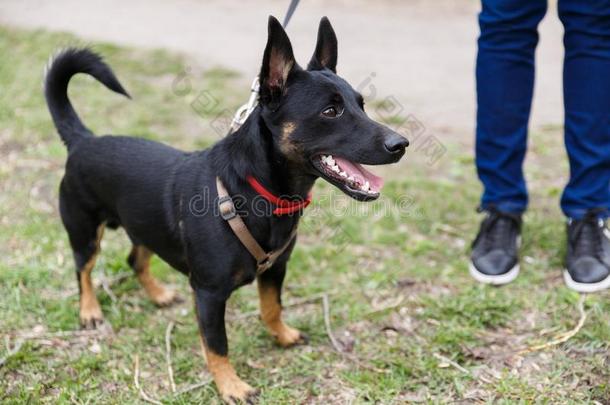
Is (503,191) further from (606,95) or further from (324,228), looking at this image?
(324,228)

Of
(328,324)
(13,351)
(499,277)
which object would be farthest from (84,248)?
(499,277)

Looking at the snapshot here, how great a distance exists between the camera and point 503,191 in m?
3.47

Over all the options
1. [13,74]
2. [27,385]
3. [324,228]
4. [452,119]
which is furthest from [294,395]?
[13,74]

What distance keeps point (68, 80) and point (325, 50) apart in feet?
4.16

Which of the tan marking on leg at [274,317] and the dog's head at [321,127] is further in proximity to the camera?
the tan marking on leg at [274,317]

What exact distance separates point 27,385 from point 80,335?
416mm

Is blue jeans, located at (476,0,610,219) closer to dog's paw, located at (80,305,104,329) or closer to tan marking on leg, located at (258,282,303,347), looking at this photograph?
tan marking on leg, located at (258,282,303,347)

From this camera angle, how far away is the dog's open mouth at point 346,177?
2.38 m

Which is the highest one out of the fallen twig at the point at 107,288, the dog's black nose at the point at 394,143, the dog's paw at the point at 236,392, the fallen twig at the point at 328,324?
the dog's black nose at the point at 394,143

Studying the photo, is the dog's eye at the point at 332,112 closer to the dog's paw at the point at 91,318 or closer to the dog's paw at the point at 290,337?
the dog's paw at the point at 290,337

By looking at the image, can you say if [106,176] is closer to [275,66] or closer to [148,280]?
[148,280]

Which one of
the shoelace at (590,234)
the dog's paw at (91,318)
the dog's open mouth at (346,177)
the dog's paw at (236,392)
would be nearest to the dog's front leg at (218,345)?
the dog's paw at (236,392)

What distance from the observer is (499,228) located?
137 inches

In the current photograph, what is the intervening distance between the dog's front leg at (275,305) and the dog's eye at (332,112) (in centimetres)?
76
